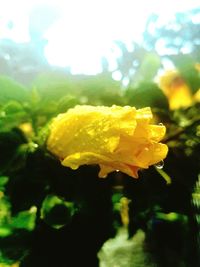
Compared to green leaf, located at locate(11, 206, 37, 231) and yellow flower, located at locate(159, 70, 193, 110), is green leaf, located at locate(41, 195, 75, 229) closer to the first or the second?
green leaf, located at locate(11, 206, 37, 231)

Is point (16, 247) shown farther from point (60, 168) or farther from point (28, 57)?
point (28, 57)

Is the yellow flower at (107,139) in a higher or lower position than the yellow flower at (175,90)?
lower

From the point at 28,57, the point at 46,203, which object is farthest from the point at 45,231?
the point at 28,57

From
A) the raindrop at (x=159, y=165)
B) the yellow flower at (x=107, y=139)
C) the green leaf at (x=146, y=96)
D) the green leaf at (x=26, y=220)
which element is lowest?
the green leaf at (x=26, y=220)

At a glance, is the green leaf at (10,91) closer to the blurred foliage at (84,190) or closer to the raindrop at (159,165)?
the blurred foliage at (84,190)

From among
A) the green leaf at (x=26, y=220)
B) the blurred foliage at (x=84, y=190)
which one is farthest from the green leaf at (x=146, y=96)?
the green leaf at (x=26, y=220)

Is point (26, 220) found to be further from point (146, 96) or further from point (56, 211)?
point (146, 96)
